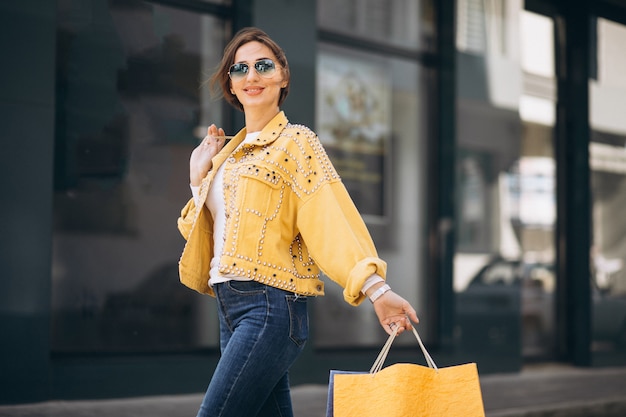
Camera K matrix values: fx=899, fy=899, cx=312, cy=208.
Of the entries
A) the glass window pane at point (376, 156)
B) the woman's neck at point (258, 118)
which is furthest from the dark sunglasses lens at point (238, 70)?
the glass window pane at point (376, 156)

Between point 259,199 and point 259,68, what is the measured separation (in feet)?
1.55

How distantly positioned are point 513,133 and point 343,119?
262cm

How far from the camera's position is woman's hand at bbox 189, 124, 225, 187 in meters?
3.12

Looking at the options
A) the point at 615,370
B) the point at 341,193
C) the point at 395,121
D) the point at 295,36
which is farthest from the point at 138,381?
the point at 615,370

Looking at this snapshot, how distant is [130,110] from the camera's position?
7402mm

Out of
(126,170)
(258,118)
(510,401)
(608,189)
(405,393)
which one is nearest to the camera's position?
(405,393)

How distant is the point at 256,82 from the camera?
2.99m

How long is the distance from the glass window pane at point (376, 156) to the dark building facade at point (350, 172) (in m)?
0.02

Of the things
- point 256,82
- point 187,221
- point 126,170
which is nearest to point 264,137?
point 256,82

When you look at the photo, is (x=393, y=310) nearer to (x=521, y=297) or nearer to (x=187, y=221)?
(x=187, y=221)

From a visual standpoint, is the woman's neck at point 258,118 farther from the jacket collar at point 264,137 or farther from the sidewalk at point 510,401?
the sidewalk at point 510,401

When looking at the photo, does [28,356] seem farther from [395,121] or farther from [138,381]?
[395,121]

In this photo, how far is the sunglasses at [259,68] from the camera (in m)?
2.98

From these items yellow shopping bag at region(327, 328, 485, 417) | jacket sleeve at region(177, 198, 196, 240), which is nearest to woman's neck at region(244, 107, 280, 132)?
jacket sleeve at region(177, 198, 196, 240)
